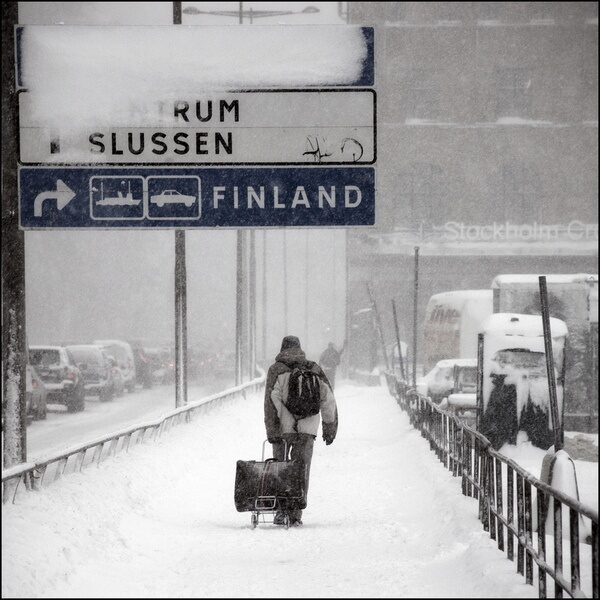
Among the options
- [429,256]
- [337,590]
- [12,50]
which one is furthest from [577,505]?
[429,256]

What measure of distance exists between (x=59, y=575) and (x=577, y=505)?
3347 mm

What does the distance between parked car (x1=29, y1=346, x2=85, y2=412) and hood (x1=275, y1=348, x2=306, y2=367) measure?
722 inches

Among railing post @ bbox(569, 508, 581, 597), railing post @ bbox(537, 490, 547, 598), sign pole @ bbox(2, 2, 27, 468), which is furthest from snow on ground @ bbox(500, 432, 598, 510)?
railing post @ bbox(569, 508, 581, 597)

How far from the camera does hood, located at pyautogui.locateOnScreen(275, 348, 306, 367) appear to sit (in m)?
10.9

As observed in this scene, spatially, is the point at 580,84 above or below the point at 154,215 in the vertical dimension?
above

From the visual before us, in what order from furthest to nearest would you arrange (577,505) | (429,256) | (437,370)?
(429,256) → (437,370) → (577,505)

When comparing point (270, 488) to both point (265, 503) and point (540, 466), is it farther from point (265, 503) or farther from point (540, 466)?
point (540, 466)

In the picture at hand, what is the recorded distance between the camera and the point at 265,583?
7.89m

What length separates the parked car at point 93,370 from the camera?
3353 centimetres

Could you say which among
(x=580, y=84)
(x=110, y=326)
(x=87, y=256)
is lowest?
(x=110, y=326)

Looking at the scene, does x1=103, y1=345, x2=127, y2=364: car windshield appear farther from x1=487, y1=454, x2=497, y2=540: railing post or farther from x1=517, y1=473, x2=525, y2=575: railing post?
x1=517, y1=473, x2=525, y2=575: railing post

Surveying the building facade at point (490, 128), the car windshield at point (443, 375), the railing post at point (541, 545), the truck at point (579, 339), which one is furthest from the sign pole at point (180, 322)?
the building facade at point (490, 128)

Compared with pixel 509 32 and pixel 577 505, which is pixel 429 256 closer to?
pixel 509 32

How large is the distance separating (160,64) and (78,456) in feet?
11.9
